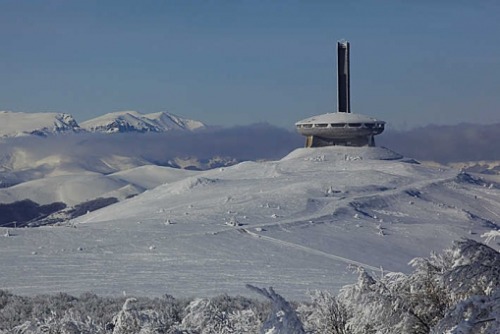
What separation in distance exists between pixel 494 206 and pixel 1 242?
32127 mm

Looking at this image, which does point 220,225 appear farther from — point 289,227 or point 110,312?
point 110,312

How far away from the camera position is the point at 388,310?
24.7 ft

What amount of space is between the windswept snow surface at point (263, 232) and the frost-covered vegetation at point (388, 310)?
65.1 inches

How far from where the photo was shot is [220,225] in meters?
37.2

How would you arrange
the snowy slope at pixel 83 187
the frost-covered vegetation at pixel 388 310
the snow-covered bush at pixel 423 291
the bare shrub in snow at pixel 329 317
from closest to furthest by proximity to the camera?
the frost-covered vegetation at pixel 388 310 < the snow-covered bush at pixel 423 291 < the bare shrub in snow at pixel 329 317 < the snowy slope at pixel 83 187

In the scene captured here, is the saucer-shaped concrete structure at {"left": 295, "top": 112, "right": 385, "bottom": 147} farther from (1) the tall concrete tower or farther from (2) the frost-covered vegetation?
(2) the frost-covered vegetation

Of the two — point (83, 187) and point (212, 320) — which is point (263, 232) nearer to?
point (212, 320)

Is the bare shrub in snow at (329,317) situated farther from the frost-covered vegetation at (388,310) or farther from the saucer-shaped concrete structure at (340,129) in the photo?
the saucer-shaped concrete structure at (340,129)

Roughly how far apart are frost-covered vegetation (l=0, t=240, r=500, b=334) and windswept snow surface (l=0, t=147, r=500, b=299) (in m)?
1.65

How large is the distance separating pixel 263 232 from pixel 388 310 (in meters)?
28.6

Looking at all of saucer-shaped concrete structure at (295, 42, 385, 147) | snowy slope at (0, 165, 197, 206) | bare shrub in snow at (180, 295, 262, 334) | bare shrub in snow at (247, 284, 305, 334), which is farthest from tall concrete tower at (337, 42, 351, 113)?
snowy slope at (0, 165, 197, 206)

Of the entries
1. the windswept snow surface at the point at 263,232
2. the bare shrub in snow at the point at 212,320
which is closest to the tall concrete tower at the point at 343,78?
the windswept snow surface at the point at 263,232

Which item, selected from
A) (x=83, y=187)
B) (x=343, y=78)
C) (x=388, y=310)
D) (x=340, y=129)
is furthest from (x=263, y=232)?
(x=83, y=187)

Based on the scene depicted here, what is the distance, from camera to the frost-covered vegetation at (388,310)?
19.1 ft
